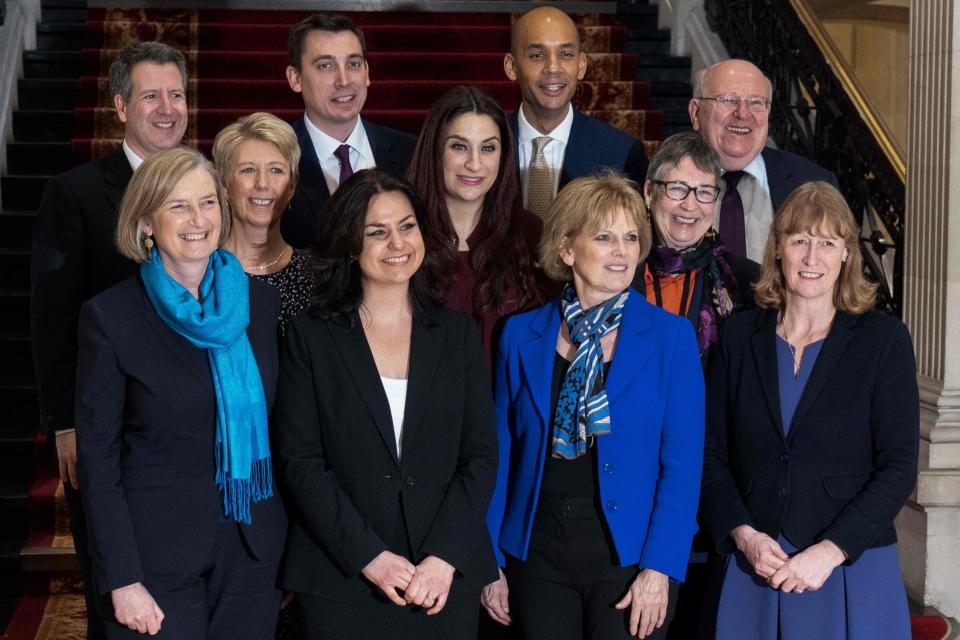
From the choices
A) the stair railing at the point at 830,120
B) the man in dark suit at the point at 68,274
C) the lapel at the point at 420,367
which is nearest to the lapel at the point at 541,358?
the lapel at the point at 420,367

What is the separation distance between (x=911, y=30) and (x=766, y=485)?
263 cm

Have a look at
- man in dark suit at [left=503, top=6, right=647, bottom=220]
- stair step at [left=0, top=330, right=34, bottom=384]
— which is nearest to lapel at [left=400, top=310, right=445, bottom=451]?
man in dark suit at [left=503, top=6, right=647, bottom=220]

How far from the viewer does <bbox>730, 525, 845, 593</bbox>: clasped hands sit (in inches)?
113

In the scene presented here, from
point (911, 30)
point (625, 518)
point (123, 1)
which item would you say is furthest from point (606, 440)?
point (123, 1)

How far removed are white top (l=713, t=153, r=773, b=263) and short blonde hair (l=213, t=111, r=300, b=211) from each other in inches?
52.5

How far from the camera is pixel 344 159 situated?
12.7 feet

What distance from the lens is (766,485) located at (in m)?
2.97

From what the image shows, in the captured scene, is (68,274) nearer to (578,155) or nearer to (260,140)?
(260,140)

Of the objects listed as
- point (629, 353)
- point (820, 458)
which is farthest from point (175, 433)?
point (820, 458)

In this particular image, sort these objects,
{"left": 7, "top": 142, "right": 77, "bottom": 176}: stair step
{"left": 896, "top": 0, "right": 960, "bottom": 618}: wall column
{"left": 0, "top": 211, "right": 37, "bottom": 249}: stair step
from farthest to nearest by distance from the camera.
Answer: {"left": 7, "top": 142, "right": 77, "bottom": 176}: stair step, {"left": 0, "top": 211, "right": 37, "bottom": 249}: stair step, {"left": 896, "top": 0, "right": 960, "bottom": 618}: wall column

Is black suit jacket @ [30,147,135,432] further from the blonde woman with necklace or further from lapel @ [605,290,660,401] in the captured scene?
lapel @ [605,290,660,401]

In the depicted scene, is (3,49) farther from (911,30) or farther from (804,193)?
(804,193)

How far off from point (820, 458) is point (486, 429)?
2.62ft

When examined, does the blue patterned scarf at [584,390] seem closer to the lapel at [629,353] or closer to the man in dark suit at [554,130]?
the lapel at [629,353]
